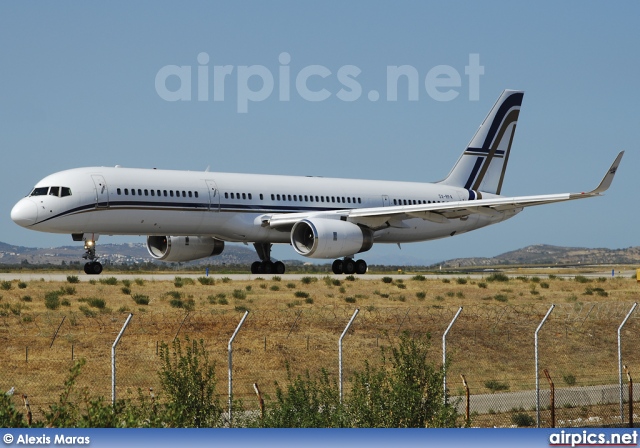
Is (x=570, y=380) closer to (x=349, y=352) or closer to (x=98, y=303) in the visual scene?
(x=349, y=352)

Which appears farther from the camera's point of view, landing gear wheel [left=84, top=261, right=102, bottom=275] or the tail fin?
the tail fin

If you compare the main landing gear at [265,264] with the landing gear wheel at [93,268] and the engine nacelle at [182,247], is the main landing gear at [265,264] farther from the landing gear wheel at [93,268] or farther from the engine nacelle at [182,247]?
the landing gear wheel at [93,268]

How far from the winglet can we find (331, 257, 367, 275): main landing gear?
1054cm

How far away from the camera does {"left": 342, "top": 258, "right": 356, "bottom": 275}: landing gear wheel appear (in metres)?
46.7

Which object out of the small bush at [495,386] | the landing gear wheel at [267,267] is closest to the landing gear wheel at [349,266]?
the landing gear wheel at [267,267]

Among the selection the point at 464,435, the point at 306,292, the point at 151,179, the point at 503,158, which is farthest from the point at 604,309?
the point at 464,435

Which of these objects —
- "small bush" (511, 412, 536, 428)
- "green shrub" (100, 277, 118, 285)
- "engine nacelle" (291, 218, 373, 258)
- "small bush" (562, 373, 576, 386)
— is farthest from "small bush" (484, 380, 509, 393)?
"engine nacelle" (291, 218, 373, 258)

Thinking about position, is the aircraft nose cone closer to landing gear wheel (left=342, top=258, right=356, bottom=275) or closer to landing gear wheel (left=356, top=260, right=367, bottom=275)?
landing gear wheel (left=342, top=258, right=356, bottom=275)

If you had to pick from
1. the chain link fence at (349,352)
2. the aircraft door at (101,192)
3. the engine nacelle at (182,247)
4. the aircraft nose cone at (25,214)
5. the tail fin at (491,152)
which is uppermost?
the tail fin at (491,152)

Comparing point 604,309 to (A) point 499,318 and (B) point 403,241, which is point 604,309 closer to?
(A) point 499,318

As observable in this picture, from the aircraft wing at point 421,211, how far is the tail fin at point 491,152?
8.24 m

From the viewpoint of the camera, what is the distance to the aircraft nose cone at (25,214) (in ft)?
124

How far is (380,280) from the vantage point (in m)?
46.5

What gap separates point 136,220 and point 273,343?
15.1 meters
